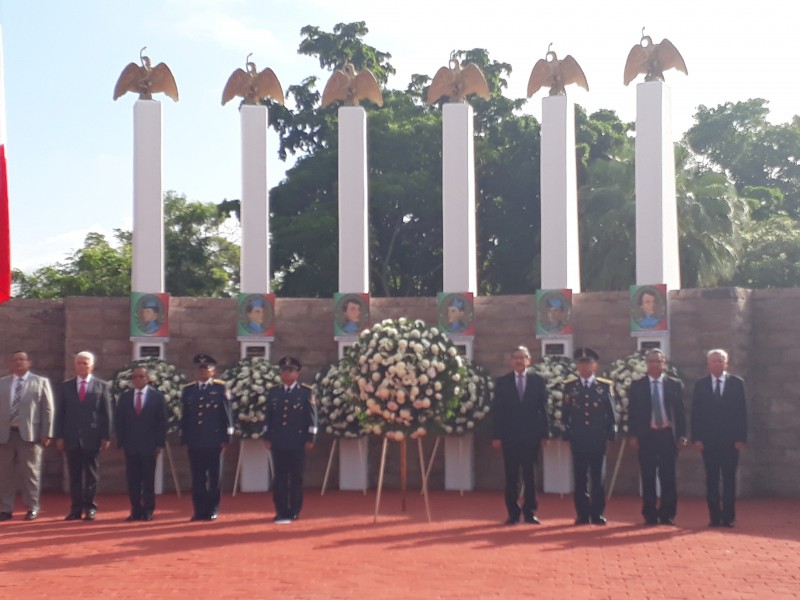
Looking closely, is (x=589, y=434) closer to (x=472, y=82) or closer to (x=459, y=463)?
(x=459, y=463)

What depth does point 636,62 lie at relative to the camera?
1467 cm

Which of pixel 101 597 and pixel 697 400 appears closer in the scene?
pixel 101 597

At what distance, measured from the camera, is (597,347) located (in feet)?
47.3

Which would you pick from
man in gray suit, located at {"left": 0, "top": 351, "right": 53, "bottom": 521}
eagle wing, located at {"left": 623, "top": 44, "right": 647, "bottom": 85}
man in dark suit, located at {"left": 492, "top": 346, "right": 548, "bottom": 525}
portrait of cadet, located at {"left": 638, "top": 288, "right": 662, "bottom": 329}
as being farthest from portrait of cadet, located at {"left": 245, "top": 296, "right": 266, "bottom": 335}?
eagle wing, located at {"left": 623, "top": 44, "right": 647, "bottom": 85}

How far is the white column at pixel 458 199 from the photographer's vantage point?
1477cm

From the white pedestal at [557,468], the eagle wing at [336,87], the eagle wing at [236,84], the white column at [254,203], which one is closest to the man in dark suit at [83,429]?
the white column at [254,203]

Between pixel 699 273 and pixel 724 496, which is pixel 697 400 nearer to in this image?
pixel 724 496

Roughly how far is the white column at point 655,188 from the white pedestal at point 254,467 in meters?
5.26

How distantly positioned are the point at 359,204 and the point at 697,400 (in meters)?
5.62

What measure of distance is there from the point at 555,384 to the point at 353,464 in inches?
114

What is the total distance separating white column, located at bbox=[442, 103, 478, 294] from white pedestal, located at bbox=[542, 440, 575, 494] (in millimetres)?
2272

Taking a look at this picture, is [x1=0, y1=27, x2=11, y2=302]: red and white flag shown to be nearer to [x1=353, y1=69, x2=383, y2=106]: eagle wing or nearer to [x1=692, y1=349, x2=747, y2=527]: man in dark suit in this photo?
[x1=692, y1=349, x2=747, y2=527]: man in dark suit

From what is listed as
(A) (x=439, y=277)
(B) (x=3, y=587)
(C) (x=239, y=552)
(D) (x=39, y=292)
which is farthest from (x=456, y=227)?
(D) (x=39, y=292)

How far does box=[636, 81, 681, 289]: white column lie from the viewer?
46.4 ft
